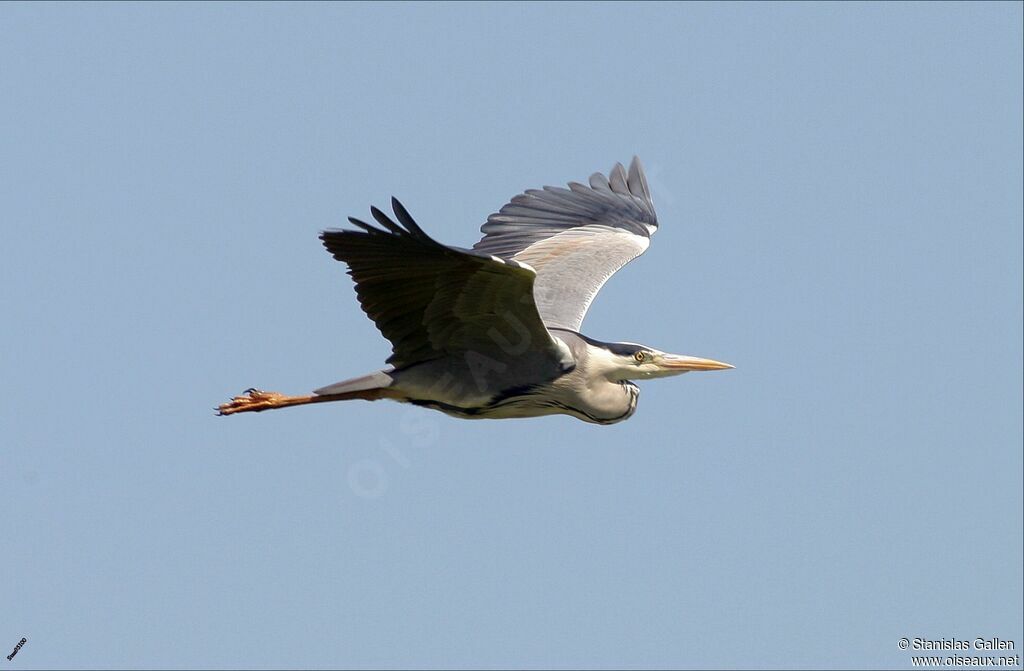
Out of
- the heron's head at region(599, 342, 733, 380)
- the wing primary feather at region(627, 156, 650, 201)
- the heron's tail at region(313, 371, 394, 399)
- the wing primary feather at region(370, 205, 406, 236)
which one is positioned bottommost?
the heron's tail at region(313, 371, 394, 399)

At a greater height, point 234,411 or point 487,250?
point 487,250

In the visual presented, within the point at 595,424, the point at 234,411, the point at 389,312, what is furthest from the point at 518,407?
the point at 234,411

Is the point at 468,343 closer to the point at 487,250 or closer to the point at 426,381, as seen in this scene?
the point at 426,381

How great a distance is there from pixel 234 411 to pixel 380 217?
2.53m

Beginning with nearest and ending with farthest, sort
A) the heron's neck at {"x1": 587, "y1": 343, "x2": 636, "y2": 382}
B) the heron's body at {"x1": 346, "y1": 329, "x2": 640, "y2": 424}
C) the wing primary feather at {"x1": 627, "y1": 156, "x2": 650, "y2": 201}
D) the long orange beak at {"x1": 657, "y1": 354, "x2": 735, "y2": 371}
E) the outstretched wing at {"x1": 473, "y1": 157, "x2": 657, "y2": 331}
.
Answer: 1. the heron's body at {"x1": 346, "y1": 329, "x2": 640, "y2": 424}
2. the heron's neck at {"x1": 587, "y1": 343, "x2": 636, "y2": 382}
3. the long orange beak at {"x1": 657, "y1": 354, "x2": 735, "y2": 371}
4. the outstretched wing at {"x1": 473, "y1": 157, "x2": 657, "y2": 331}
5. the wing primary feather at {"x1": 627, "y1": 156, "x2": 650, "y2": 201}

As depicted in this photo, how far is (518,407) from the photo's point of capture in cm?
905

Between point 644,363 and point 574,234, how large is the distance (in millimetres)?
2506

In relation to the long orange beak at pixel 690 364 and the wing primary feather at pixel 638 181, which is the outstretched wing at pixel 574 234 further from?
the long orange beak at pixel 690 364

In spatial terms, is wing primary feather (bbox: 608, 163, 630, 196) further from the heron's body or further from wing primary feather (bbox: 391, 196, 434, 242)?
wing primary feather (bbox: 391, 196, 434, 242)

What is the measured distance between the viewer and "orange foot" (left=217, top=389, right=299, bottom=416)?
9.27 meters

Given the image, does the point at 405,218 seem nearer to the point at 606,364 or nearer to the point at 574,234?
the point at 606,364

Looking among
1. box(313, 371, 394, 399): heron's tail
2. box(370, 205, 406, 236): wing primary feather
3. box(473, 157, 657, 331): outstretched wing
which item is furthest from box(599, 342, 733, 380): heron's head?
box(370, 205, 406, 236): wing primary feather

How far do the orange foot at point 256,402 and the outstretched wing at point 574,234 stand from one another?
6.02 feet

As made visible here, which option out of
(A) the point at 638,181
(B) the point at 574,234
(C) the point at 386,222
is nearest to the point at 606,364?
(C) the point at 386,222
